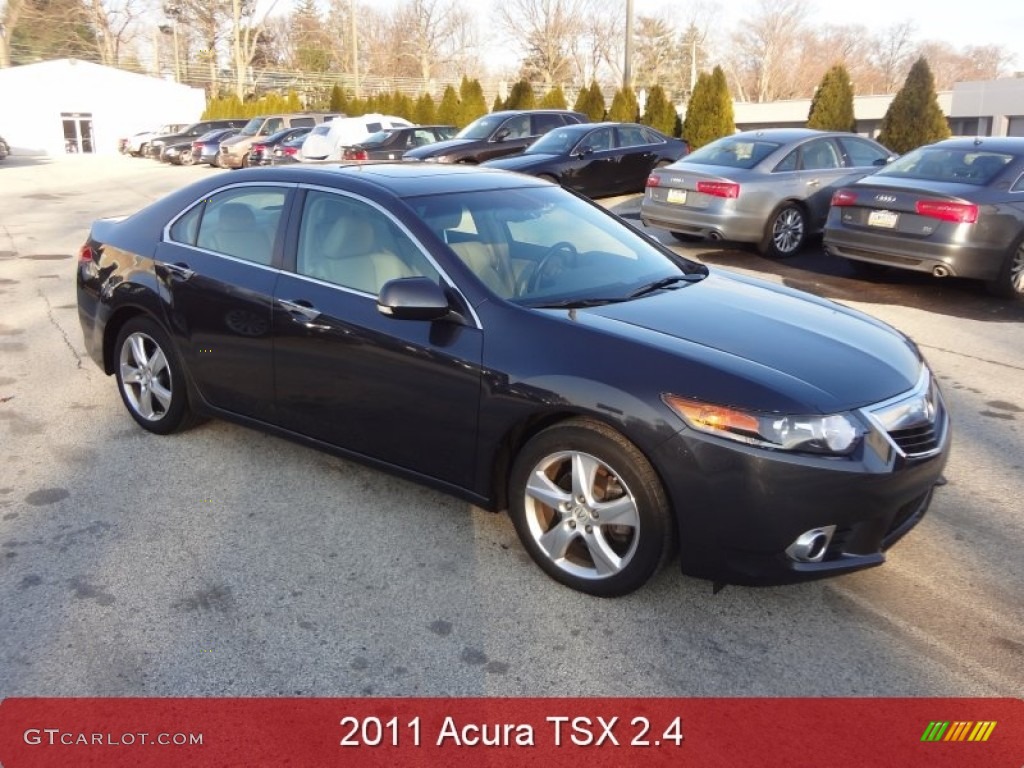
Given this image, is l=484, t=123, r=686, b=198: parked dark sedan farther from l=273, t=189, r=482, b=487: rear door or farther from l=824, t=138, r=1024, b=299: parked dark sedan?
l=273, t=189, r=482, b=487: rear door

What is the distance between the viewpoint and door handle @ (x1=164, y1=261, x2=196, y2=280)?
186 inches

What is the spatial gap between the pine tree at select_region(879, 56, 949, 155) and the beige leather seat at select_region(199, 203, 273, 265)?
14845 millimetres

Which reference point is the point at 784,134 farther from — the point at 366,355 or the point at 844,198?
the point at 366,355

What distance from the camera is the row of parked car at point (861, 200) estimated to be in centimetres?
859

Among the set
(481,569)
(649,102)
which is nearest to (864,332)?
(481,569)

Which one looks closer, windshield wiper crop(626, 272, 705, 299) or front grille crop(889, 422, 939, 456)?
front grille crop(889, 422, 939, 456)

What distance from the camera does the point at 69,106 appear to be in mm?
52750

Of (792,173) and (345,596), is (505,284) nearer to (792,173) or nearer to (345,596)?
(345,596)

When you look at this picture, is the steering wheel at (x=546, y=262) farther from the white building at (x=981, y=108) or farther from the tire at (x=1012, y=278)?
the white building at (x=981, y=108)

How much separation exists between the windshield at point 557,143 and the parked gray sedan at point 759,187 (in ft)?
12.8

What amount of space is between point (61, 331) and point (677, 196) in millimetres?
7013

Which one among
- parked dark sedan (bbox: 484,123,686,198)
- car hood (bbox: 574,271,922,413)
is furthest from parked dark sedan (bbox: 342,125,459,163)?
car hood (bbox: 574,271,922,413)

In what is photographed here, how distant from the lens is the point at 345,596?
3555mm

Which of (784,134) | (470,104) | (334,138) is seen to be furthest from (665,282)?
(470,104)
